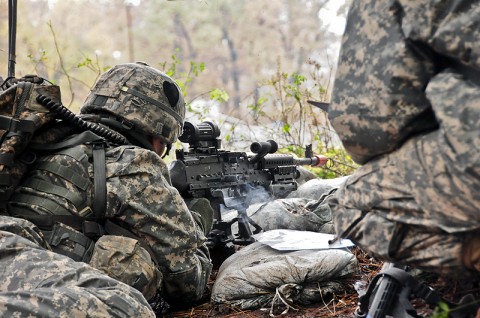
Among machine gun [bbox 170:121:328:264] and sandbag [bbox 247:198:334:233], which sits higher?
machine gun [bbox 170:121:328:264]

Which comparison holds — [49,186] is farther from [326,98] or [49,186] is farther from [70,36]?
[70,36]

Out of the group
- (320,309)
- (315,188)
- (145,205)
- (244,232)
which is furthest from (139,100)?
(315,188)

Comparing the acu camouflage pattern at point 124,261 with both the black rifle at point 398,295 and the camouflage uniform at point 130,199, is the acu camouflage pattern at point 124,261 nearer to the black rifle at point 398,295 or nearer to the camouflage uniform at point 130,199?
the camouflage uniform at point 130,199

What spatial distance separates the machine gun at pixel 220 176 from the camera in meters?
4.48

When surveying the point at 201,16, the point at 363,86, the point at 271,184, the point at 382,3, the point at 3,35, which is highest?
the point at 201,16

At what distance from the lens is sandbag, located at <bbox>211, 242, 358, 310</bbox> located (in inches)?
142

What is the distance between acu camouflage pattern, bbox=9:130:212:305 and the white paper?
0.51m

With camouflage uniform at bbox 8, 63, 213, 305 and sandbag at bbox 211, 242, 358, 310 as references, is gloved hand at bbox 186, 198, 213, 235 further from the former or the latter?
sandbag at bbox 211, 242, 358, 310

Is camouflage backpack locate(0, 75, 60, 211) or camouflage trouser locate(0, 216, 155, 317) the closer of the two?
camouflage trouser locate(0, 216, 155, 317)

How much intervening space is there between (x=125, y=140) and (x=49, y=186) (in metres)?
0.56

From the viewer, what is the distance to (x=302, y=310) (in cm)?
356

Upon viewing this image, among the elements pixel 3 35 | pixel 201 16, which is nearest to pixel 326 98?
pixel 3 35

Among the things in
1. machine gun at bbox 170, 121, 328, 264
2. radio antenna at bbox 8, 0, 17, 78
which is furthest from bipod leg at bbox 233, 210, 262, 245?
radio antenna at bbox 8, 0, 17, 78

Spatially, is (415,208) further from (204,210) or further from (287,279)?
(204,210)
